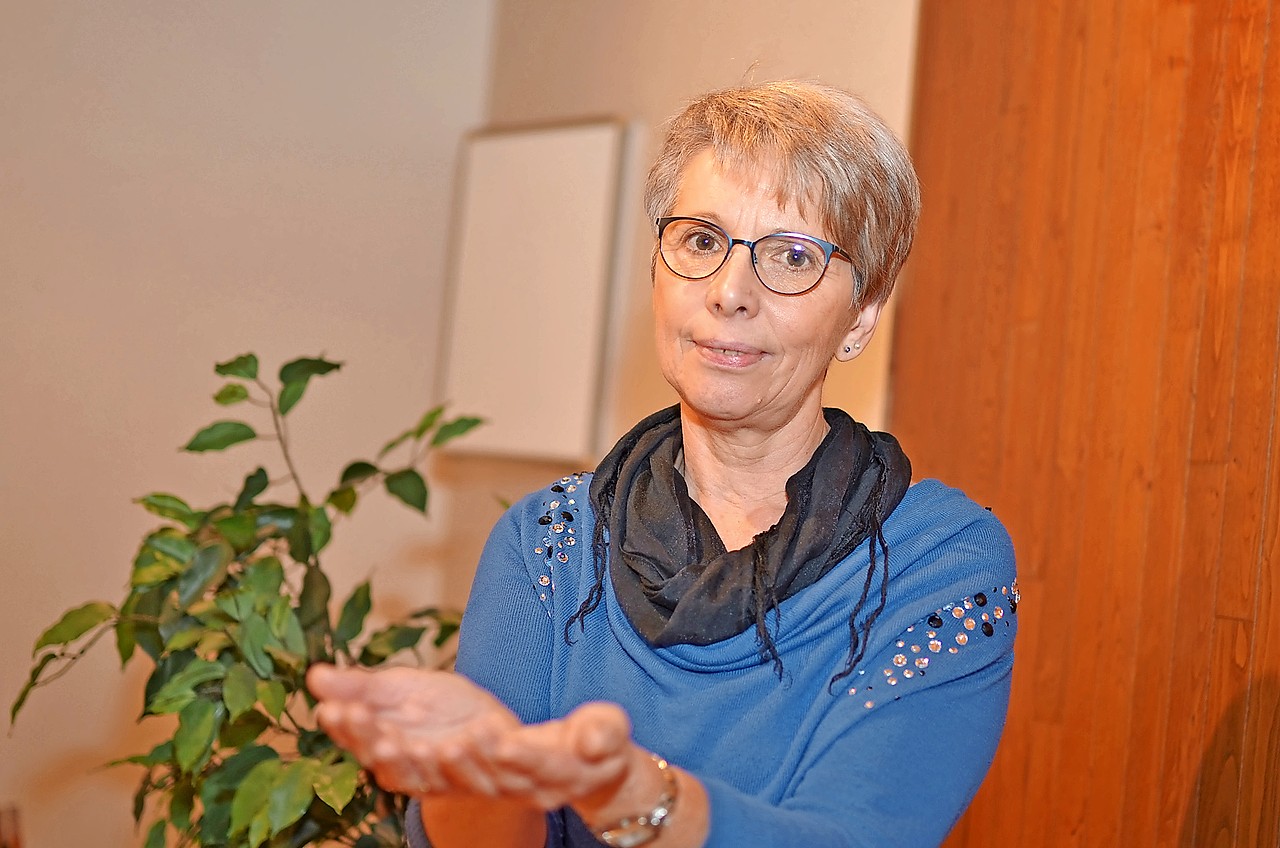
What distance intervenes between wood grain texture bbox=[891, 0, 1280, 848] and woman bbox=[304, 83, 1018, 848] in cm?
85

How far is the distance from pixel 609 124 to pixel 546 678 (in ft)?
7.77

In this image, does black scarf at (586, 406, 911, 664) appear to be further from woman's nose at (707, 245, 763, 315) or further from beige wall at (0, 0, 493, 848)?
beige wall at (0, 0, 493, 848)

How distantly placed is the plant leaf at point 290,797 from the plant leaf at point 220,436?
28.6 inches

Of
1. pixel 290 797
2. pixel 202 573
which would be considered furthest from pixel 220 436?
pixel 290 797

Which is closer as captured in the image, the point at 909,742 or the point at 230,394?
the point at 909,742

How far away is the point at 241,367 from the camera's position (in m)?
2.50

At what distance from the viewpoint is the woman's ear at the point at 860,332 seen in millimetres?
1534

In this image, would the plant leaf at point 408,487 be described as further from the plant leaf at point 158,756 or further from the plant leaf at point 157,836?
the plant leaf at point 157,836

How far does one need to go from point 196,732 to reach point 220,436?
61cm

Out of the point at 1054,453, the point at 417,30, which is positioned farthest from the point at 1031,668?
the point at 417,30

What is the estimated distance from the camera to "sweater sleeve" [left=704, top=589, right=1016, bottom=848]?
3.92 feet

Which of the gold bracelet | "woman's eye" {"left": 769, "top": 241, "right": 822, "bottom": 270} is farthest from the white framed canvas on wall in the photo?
the gold bracelet

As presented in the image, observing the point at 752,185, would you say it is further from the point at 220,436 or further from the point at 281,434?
the point at 281,434

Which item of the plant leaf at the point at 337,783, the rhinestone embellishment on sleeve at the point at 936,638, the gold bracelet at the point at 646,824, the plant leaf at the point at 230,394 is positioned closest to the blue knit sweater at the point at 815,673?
the rhinestone embellishment on sleeve at the point at 936,638
